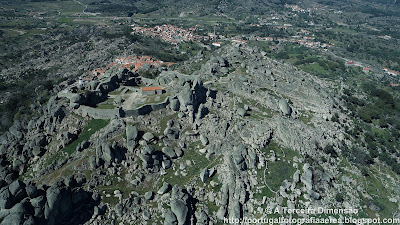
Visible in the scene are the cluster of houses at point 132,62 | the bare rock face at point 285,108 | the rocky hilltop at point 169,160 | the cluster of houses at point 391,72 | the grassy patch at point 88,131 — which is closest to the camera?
the rocky hilltop at point 169,160

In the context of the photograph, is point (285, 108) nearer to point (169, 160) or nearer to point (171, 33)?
point (169, 160)

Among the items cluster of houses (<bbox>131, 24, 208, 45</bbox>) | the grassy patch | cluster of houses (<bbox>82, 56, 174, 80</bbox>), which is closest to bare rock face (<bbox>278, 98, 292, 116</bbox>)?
the grassy patch

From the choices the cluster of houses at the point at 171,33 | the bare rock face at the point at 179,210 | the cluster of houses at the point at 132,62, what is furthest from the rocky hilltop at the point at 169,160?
the cluster of houses at the point at 171,33

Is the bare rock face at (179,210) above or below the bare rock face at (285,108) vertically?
below

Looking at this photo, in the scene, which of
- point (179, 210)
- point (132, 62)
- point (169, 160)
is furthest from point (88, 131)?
point (132, 62)

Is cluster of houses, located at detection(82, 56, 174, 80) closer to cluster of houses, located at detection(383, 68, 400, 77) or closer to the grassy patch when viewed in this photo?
the grassy patch

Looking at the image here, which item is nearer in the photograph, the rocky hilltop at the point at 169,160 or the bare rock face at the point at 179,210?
the bare rock face at the point at 179,210

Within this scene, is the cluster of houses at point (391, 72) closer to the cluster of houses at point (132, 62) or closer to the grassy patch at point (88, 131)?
the cluster of houses at point (132, 62)
